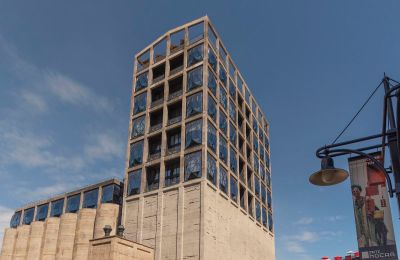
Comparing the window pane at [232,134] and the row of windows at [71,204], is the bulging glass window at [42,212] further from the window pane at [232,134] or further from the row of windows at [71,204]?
the window pane at [232,134]

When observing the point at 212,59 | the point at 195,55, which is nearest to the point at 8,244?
the point at 195,55

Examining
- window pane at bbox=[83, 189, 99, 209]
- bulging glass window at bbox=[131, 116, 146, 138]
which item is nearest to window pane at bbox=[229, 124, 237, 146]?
bulging glass window at bbox=[131, 116, 146, 138]

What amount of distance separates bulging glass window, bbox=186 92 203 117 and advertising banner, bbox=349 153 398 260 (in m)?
36.9

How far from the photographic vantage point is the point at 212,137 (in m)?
48.7

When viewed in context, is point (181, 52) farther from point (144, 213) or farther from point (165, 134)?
point (144, 213)

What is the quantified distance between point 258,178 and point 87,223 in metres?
27.7

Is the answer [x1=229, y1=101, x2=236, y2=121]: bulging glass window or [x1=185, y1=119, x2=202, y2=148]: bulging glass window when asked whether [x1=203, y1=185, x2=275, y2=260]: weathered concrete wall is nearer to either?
[x1=185, y1=119, x2=202, y2=148]: bulging glass window

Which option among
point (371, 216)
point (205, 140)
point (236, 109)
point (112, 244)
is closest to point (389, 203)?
point (371, 216)

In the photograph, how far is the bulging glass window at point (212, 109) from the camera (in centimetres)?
4979

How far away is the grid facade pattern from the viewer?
156ft

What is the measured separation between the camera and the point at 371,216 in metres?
11.8

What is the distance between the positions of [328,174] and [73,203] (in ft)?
194

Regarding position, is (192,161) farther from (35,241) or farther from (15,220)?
(15,220)

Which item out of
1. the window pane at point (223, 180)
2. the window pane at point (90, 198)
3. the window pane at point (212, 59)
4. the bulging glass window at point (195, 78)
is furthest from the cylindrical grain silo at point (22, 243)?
the window pane at point (212, 59)
